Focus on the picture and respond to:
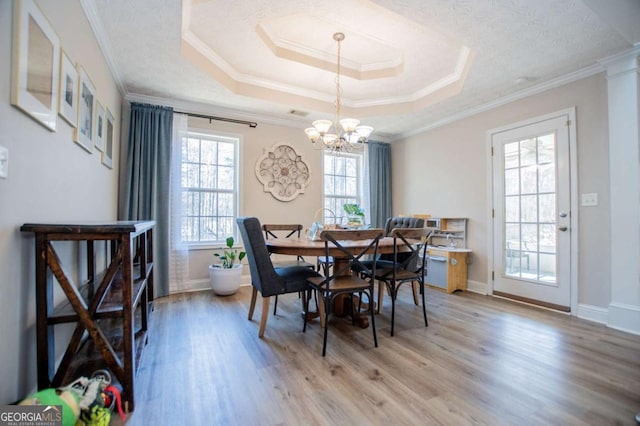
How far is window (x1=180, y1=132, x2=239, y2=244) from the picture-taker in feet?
12.7

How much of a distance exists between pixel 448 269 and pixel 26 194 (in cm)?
395

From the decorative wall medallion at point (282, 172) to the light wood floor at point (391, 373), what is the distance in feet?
6.70

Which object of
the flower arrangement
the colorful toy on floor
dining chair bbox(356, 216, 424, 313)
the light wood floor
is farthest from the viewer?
the flower arrangement

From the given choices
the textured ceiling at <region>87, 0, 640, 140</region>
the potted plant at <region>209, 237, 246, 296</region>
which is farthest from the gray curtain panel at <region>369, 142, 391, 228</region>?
the potted plant at <region>209, 237, 246, 296</region>

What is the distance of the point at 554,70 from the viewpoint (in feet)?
9.60

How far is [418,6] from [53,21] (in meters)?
2.20

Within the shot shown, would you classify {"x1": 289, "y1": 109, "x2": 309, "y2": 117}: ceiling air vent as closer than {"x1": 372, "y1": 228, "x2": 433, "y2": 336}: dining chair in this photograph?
No

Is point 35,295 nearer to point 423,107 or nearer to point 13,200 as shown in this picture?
point 13,200

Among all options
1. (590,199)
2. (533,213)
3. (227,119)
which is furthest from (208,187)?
(590,199)

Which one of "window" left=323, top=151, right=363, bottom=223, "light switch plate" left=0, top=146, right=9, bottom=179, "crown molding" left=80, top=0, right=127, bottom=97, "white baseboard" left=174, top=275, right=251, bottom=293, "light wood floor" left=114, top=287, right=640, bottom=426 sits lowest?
"light wood floor" left=114, top=287, right=640, bottom=426

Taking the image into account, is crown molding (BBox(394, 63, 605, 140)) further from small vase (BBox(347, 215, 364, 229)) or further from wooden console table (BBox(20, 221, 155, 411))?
wooden console table (BBox(20, 221, 155, 411))

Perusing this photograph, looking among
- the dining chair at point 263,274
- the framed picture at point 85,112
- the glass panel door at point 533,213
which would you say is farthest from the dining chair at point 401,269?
the framed picture at point 85,112

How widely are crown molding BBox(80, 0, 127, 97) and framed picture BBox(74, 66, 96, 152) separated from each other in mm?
413

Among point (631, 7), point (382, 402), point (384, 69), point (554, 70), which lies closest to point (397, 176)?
point (384, 69)
